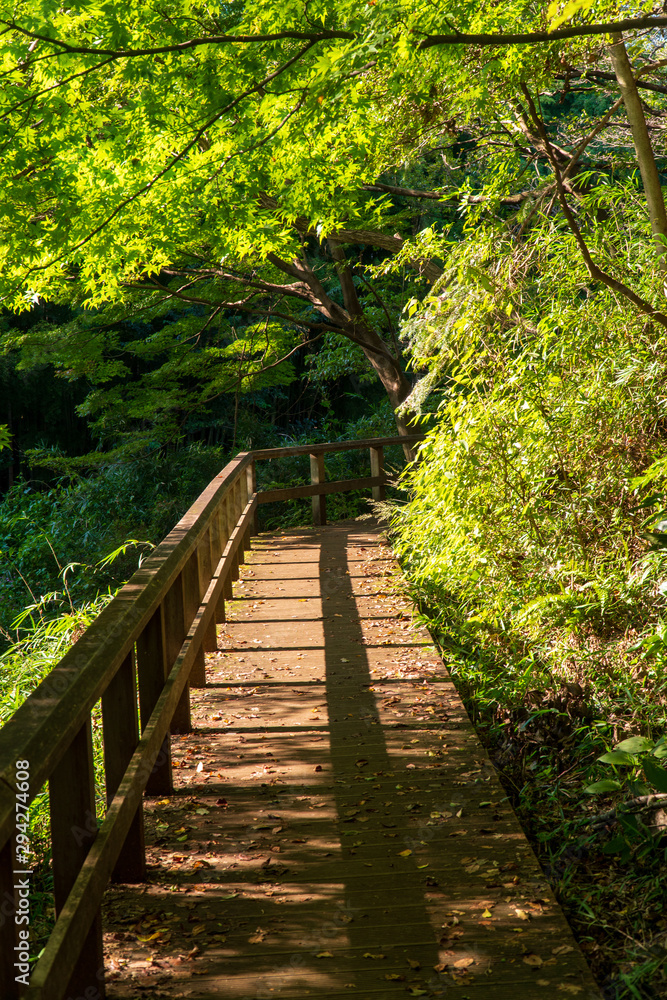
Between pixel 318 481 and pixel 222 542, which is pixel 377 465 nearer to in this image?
pixel 318 481

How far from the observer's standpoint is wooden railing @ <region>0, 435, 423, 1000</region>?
159 cm

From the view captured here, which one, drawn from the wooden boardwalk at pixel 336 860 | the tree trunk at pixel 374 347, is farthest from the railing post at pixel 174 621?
the tree trunk at pixel 374 347

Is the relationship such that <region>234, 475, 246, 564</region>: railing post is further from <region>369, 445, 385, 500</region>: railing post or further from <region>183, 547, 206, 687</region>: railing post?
<region>369, 445, 385, 500</region>: railing post

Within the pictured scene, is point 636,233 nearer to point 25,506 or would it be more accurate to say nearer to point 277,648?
point 277,648

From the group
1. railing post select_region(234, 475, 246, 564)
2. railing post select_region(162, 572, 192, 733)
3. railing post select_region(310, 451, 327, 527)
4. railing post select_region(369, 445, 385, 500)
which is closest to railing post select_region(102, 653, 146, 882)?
railing post select_region(162, 572, 192, 733)

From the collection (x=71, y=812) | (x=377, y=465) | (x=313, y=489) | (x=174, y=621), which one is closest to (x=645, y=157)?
(x=174, y=621)

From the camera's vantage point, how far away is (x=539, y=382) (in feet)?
16.5

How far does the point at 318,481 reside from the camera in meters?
11.5

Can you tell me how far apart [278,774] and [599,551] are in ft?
7.42

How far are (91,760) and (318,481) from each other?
9466 mm

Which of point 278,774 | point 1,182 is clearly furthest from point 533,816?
point 1,182

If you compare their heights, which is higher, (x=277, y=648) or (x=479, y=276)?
(x=479, y=276)

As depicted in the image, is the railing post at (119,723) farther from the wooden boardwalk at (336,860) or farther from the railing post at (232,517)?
the railing post at (232,517)

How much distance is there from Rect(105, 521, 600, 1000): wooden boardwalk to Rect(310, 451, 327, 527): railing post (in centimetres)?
631
